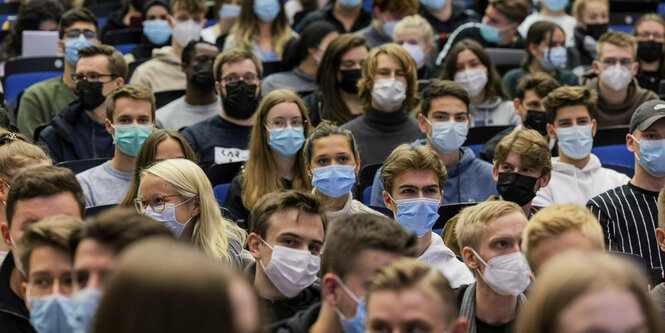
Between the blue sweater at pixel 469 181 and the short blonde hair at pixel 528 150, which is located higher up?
the short blonde hair at pixel 528 150

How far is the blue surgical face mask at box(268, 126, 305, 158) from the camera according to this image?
21.6 ft

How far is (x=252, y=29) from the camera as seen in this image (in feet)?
30.7

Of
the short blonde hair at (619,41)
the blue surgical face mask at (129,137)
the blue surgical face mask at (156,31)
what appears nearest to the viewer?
the blue surgical face mask at (129,137)

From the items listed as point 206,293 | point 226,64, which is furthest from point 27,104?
point 206,293

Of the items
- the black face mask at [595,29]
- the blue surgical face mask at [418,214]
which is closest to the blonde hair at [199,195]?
the blue surgical face mask at [418,214]

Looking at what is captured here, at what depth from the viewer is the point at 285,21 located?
9.51 metres

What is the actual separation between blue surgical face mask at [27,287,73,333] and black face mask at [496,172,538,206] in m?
3.11

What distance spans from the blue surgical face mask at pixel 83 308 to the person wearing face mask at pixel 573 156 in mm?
3759

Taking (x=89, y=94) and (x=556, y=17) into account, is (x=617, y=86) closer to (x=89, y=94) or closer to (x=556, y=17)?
(x=556, y=17)

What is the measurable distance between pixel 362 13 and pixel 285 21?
1.19 meters

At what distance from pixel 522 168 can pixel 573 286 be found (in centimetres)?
358

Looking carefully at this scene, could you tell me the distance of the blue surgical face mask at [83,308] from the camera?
2.86m

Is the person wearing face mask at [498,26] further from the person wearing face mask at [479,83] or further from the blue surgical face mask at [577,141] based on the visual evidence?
the blue surgical face mask at [577,141]

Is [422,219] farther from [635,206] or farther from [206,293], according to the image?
[206,293]
